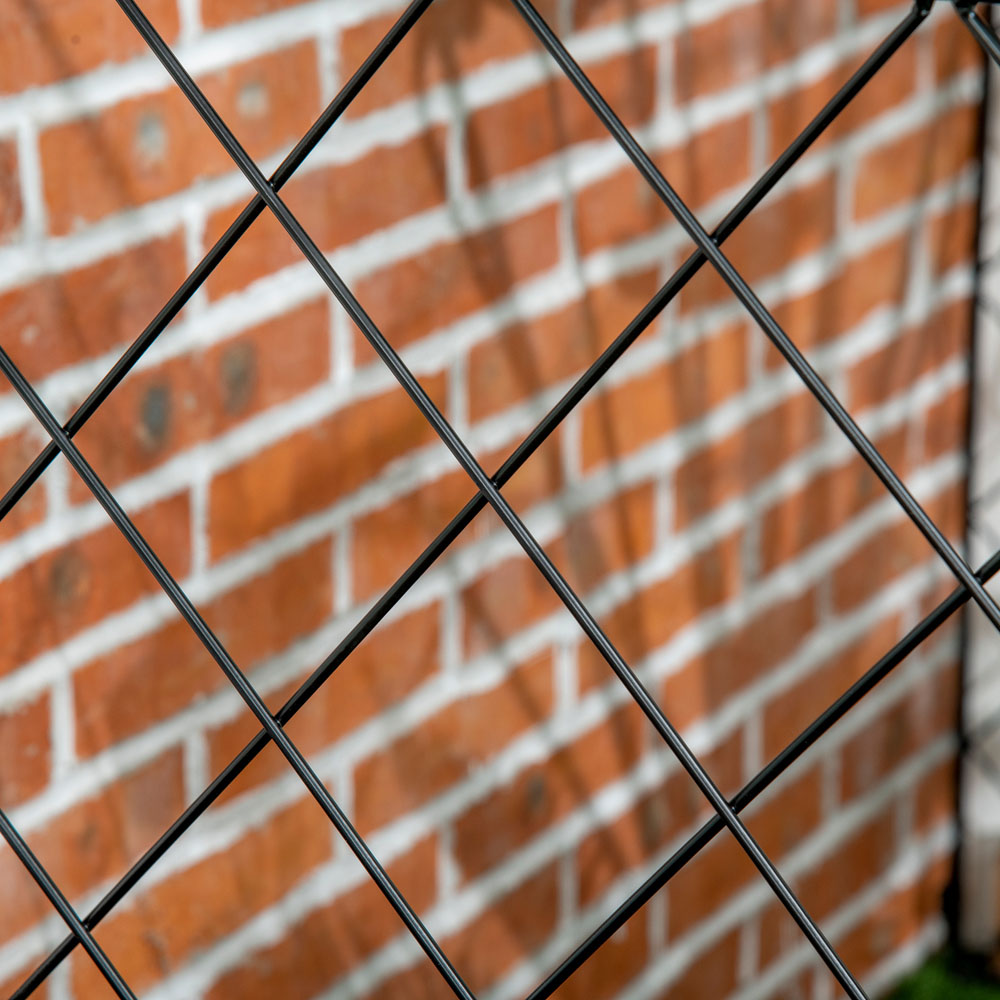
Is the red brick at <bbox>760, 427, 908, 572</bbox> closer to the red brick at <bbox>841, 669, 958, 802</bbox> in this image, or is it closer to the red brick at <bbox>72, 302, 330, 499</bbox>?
the red brick at <bbox>841, 669, 958, 802</bbox>

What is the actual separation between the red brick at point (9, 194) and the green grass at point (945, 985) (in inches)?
46.8

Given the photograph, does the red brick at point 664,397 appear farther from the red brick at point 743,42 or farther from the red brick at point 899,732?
the red brick at point 899,732

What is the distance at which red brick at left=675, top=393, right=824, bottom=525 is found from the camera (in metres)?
1.18

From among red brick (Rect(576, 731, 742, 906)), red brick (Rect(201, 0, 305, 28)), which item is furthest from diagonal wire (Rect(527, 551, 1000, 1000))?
red brick (Rect(576, 731, 742, 906))

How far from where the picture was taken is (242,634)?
0.90 m

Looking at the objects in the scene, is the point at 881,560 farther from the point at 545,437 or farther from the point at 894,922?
the point at 545,437

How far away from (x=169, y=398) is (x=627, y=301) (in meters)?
0.38

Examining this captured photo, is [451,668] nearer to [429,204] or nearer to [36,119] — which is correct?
[429,204]

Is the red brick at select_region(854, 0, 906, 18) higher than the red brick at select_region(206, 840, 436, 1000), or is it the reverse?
the red brick at select_region(854, 0, 906, 18)

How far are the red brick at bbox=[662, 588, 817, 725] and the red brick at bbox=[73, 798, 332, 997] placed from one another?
1.13 ft

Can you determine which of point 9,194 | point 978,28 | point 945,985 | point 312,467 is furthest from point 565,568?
point 945,985

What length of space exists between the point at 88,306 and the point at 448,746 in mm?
414

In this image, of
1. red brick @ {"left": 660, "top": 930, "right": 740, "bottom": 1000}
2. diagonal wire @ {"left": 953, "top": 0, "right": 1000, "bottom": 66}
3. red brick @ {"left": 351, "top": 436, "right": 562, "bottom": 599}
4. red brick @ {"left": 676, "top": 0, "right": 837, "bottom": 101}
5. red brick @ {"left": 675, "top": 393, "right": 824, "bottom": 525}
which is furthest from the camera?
red brick @ {"left": 660, "top": 930, "right": 740, "bottom": 1000}

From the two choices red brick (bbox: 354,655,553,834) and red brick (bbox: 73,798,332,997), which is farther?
red brick (bbox: 354,655,553,834)
